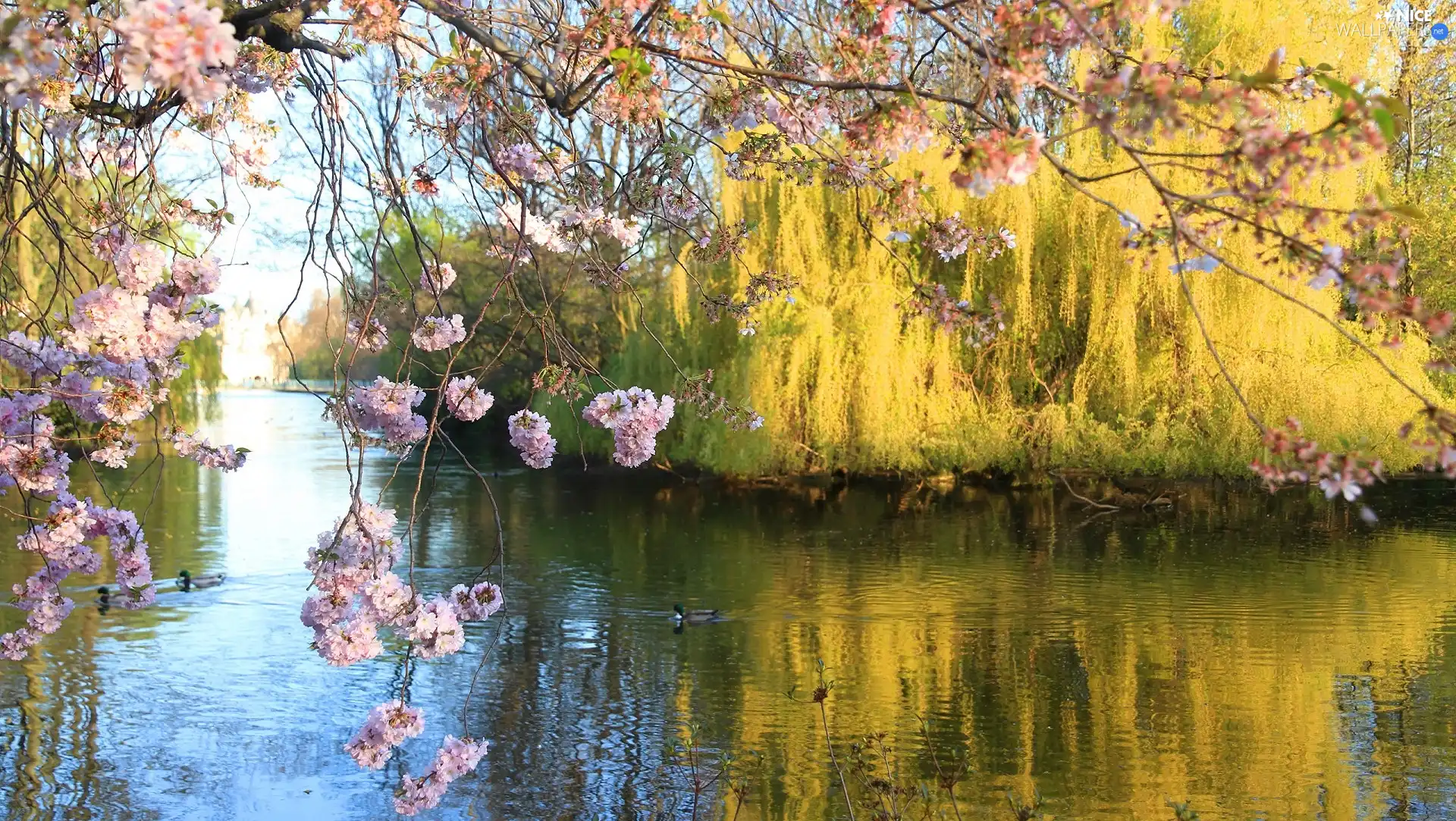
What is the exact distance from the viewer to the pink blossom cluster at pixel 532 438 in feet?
11.3

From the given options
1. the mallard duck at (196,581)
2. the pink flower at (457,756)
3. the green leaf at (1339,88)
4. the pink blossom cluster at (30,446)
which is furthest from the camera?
the mallard duck at (196,581)

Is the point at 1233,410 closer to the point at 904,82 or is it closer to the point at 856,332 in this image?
the point at 856,332

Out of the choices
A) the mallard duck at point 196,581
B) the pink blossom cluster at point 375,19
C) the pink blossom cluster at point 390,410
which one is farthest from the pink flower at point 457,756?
the mallard duck at point 196,581

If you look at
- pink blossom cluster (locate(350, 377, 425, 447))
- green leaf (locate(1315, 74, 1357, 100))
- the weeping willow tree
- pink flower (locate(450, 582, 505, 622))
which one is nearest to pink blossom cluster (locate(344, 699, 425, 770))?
pink flower (locate(450, 582, 505, 622))

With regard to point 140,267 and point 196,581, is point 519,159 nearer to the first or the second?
point 140,267

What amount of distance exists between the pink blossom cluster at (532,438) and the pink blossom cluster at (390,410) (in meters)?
0.36

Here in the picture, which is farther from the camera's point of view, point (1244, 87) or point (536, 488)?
point (536, 488)

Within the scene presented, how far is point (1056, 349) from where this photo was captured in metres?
15.6

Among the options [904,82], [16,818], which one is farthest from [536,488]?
[904,82]

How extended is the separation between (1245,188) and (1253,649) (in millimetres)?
6490

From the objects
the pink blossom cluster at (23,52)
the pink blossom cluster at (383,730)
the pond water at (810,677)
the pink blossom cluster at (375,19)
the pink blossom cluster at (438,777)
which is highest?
the pink blossom cluster at (375,19)

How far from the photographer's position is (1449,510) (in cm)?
1353

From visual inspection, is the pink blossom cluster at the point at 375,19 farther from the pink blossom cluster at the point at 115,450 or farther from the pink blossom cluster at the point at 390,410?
the pink blossom cluster at the point at 115,450

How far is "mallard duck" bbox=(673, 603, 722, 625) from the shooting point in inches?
333
